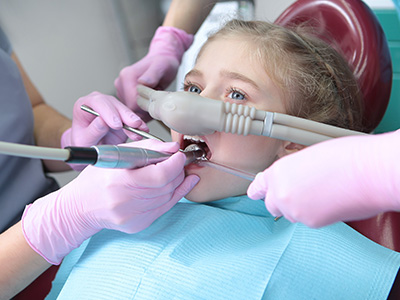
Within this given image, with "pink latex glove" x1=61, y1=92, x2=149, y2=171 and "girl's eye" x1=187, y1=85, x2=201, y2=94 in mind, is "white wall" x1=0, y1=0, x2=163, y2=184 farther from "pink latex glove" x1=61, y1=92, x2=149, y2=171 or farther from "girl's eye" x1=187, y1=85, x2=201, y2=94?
"girl's eye" x1=187, y1=85, x2=201, y2=94

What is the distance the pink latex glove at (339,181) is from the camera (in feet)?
2.01

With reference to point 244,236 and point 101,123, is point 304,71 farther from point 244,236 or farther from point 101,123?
point 101,123

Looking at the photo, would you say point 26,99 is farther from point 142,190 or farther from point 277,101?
point 277,101

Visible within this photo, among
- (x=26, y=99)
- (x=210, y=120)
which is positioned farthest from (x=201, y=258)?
(x=26, y=99)

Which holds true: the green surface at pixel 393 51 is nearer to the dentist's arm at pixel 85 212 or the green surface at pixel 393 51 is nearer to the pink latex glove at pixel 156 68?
the pink latex glove at pixel 156 68

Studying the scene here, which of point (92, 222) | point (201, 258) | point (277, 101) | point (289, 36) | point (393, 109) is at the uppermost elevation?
point (289, 36)

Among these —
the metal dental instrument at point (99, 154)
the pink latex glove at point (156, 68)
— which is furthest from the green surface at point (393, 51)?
the metal dental instrument at point (99, 154)

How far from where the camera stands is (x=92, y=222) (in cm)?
95

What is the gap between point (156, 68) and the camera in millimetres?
1483

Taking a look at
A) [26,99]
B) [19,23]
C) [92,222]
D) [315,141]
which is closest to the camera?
[315,141]

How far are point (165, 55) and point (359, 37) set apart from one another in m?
0.76

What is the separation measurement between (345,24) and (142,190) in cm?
101

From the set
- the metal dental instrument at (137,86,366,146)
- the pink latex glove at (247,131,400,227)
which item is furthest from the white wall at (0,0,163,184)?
the pink latex glove at (247,131,400,227)

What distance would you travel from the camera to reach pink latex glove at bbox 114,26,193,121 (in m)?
1.48
